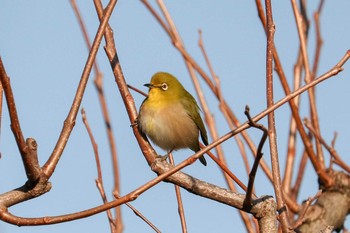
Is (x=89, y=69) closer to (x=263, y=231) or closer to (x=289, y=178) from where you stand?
(x=263, y=231)

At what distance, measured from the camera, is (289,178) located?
4262 millimetres

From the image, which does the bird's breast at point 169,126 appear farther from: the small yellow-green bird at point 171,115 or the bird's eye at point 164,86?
the bird's eye at point 164,86

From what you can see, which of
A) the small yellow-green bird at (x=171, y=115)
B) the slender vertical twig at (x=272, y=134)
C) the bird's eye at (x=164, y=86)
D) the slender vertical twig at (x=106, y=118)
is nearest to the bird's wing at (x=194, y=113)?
the small yellow-green bird at (x=171, y=115)

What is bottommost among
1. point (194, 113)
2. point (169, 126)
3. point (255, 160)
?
point (255, 160)

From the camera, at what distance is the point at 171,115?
5910 millimetres

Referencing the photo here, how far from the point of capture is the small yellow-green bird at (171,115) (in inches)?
220

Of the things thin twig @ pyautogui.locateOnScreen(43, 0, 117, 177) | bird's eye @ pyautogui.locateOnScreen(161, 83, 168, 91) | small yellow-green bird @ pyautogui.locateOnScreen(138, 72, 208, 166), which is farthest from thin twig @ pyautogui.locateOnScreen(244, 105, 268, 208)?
bird's eye @ pyautogui.locateOnScreen(161, 83, 168, 91)

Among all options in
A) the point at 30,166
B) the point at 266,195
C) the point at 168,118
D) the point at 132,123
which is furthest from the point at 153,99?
the point at 30,166

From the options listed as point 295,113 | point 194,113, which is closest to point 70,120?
point 295,113

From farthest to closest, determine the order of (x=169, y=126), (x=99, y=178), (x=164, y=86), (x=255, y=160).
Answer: (x=164, y=86), (x=169, y=126), (x=99, y=178), (x=255, y=160)

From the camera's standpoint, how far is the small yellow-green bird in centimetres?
559

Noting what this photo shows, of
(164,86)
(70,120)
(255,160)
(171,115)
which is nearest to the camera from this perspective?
(255,160)

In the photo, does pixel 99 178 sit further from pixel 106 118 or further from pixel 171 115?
pixel 171 115

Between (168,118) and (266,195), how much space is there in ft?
9.24
